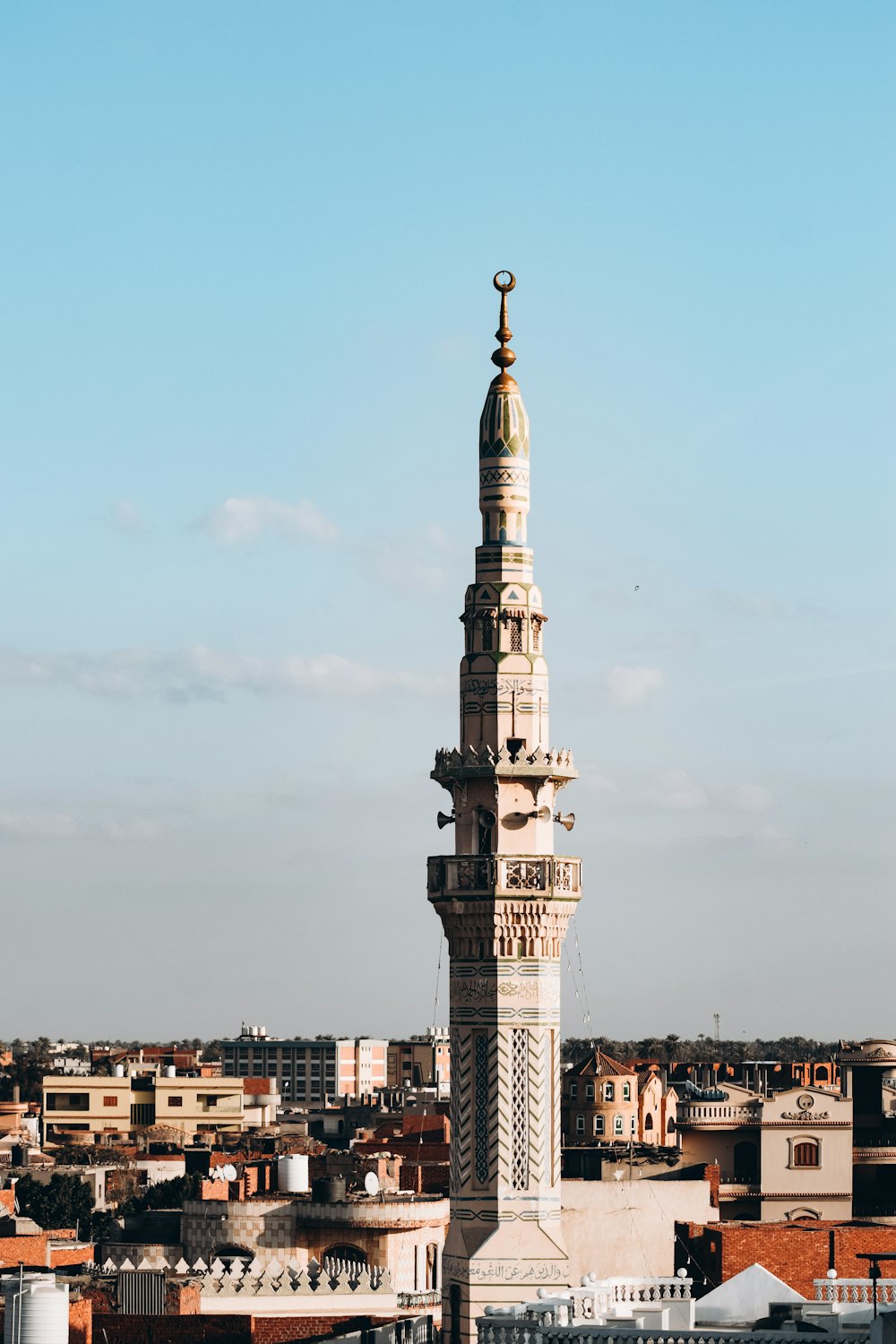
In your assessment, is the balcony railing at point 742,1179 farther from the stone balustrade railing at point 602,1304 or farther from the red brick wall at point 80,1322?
the stone balustrade railing at point 602,1304

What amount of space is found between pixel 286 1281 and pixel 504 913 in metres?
7.91

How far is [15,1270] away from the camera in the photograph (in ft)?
139

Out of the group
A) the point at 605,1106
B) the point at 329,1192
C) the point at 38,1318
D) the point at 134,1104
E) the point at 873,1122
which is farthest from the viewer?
the point at 134,1104

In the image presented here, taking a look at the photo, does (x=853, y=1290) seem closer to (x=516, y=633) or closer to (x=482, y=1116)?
(x=482, y=1116)

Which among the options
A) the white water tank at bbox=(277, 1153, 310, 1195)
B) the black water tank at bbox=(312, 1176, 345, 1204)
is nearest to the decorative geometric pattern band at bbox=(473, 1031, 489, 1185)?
the black water tank at bbox=(312, 1176, 345, 1204)

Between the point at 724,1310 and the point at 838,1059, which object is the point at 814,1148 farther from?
the point at 724,1310

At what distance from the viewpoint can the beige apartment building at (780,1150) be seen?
6875 cm

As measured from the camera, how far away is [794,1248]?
148 ft

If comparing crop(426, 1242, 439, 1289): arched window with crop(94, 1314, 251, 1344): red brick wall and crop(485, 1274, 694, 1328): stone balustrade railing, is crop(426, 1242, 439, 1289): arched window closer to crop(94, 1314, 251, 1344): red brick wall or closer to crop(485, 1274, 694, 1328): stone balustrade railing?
crop(94, 1314, 251, 1344): red brick wall

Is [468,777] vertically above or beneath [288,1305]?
above

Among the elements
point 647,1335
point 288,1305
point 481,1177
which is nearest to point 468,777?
point 481,1177

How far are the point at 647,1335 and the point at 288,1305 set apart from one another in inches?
750

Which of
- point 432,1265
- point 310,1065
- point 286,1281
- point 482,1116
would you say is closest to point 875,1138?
point 432,1265

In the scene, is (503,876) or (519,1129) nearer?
(519,1129)
